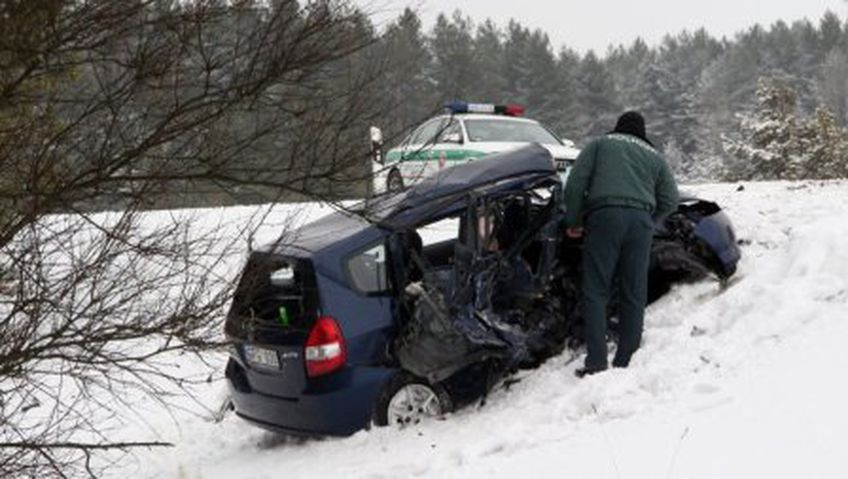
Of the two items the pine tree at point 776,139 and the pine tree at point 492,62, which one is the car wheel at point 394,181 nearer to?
the pine tree at point 776,139

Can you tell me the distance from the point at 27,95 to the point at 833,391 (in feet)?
13.1

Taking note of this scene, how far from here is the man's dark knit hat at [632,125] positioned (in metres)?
6.45

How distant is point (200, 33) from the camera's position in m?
4.15

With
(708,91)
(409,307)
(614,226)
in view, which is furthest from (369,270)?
(708,91)

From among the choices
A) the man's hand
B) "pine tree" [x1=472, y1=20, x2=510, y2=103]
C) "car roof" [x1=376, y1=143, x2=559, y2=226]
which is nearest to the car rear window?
"car roof" [x1=376, y1=143, x2=559, y2=226]

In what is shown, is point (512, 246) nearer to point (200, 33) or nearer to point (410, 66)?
point (410, 66)

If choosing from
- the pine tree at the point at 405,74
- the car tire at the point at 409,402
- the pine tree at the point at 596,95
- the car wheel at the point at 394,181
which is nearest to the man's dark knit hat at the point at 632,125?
the car wheel at the point at 394,181

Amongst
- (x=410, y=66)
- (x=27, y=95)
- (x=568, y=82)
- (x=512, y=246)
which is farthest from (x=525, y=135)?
(x=568, y=82)

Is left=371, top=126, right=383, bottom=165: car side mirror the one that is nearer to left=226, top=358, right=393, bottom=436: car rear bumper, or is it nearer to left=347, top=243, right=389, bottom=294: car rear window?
left=347, top=243, right=389, bottom=294: car rear window

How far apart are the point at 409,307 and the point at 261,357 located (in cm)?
103

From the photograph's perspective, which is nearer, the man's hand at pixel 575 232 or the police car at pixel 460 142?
the police car at pixel 460 142

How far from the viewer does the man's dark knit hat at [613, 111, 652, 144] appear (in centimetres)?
645

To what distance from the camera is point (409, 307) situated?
238 inches

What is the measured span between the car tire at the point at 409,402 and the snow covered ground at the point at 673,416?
0.09 metres
